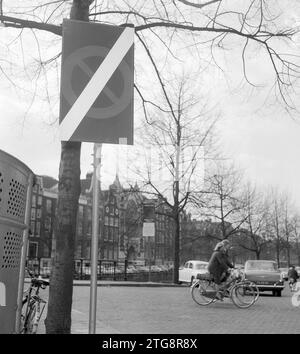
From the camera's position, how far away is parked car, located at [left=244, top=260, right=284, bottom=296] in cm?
2128

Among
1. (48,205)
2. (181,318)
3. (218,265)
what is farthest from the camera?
(48,205)

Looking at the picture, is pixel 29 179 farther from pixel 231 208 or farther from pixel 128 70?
pixel 231 208

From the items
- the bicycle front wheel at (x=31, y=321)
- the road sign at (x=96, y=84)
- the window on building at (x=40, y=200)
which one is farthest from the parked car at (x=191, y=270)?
the window on building at (x=40, y=200)

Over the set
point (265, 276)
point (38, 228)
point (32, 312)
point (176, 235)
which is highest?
point (38, 228)

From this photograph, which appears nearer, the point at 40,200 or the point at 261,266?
the point at 261,266

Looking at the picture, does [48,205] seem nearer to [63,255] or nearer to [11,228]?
[63,255]

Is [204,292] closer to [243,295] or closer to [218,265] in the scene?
[218,265]

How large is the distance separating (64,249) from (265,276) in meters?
17.7

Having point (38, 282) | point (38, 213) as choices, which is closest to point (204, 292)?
point (38, 282)

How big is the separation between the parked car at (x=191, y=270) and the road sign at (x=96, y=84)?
24940 mm

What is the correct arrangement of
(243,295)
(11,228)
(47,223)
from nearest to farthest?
1. (11,228)
2. (243,295)
3. (47,223)

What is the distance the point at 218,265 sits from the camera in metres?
13.4

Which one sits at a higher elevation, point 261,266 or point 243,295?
point 261,266
